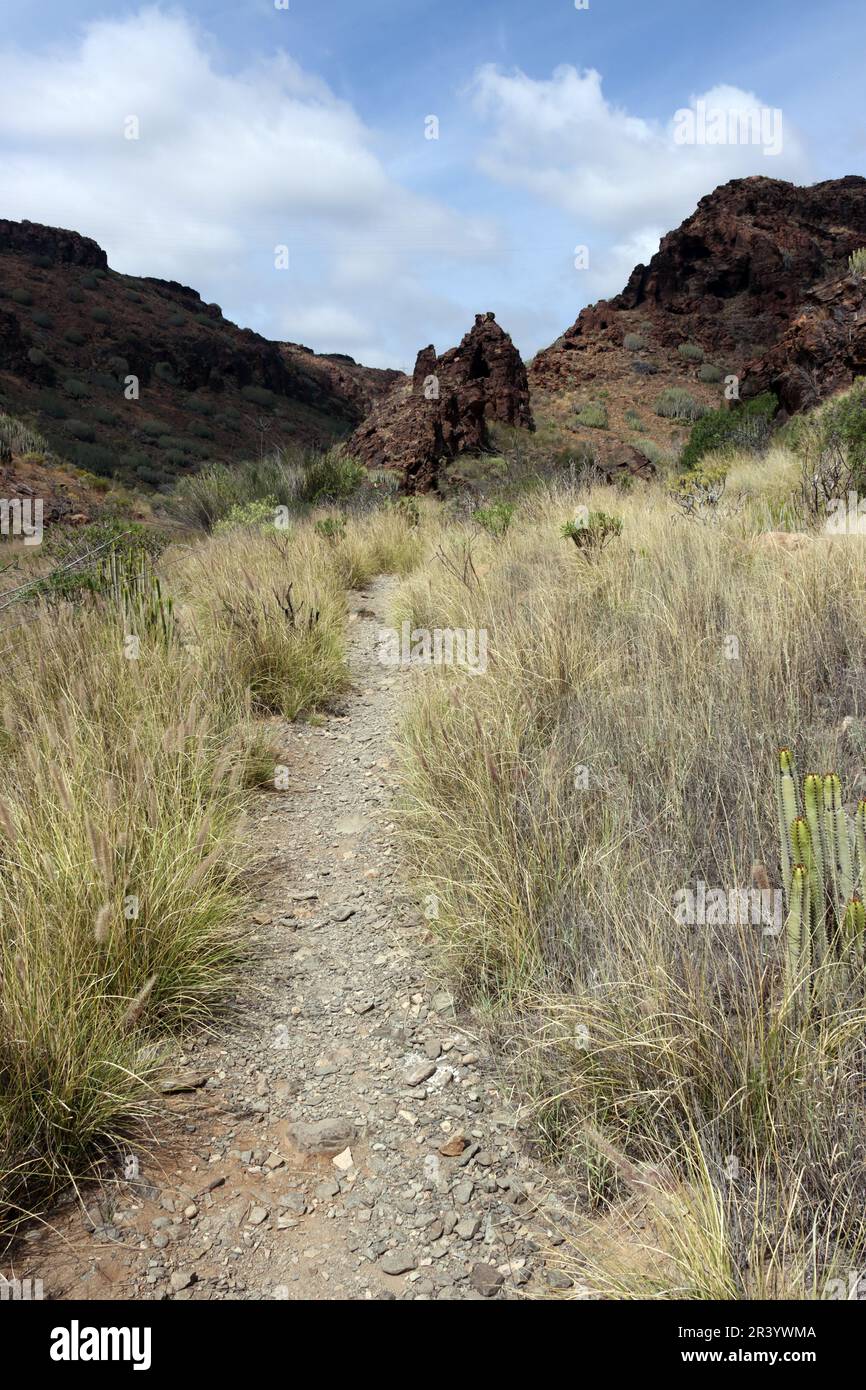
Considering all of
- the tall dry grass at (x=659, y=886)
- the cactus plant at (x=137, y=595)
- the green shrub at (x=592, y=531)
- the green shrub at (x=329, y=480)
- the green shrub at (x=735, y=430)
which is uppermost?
the green shrub at (x=735, y=430)

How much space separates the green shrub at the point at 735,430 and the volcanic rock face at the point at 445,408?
466 cm

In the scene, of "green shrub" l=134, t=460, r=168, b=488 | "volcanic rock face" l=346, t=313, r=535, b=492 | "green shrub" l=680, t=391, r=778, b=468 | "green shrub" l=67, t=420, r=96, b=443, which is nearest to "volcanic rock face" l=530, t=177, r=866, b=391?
"volcanic rock face" l=346, t=313, r=535, b=492

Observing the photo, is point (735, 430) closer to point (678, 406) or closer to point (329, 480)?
point (329, 480)

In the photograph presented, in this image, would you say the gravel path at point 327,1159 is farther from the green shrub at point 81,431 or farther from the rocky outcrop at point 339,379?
the rocky outcrop at point 339,379

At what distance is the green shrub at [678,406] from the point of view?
22.9m

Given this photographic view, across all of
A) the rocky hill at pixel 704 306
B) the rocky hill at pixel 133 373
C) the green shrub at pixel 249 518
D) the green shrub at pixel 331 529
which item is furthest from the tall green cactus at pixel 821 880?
the rocky hill at pixel 133 373

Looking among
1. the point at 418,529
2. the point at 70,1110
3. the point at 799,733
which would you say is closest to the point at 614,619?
the point at 799,733

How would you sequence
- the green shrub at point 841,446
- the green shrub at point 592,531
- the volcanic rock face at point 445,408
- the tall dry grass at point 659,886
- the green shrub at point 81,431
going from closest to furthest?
the tall dry grass at point 659,886 < the green shrub at point 592,531 < the green shrub at point 841,446 < the volcanic rock face at point 445,408 < the green shrub at point 81,431

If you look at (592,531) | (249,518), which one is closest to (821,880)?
(592,531)

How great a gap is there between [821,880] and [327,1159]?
1372 millimetres

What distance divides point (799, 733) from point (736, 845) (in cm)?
69

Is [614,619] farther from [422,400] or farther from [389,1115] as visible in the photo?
[422,400]

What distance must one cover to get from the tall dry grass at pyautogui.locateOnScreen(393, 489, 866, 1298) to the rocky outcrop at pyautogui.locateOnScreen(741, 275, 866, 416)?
1090cm

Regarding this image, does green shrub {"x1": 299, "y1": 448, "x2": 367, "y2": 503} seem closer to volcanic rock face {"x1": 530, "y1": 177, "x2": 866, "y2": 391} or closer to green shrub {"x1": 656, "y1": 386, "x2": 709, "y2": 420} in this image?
green shrub {"x1": 656, "y1": 386, "x2": 709, "y2": 420}
